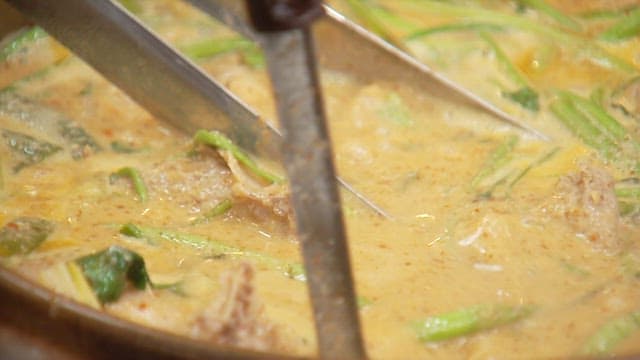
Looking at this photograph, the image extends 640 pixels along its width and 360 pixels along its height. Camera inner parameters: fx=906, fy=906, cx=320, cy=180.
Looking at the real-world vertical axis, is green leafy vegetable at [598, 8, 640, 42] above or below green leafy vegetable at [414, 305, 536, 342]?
below

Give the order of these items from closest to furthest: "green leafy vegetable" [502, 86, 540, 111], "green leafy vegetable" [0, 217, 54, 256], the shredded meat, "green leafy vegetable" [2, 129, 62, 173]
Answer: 1. the shredded meat
2. "green leafy vegetable" [0, 217, 54, 256]
3. "green leafy vegetable" [2, 129, 62, 173]
4. "green leafy vegetable" [502, 86, 540, 111]

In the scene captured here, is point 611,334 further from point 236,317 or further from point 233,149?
point 233,149

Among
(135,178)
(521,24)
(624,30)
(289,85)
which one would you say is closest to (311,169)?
(289,85)

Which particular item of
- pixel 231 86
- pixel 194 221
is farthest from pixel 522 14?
pixel 194 221

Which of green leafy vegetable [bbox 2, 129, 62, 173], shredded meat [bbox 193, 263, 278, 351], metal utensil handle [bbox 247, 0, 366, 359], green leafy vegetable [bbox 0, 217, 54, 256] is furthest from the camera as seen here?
green leafy vegetable [bbox 2, 129, 62, 173]

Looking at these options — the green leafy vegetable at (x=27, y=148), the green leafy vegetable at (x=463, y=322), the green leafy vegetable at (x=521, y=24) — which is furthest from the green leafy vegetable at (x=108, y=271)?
the green leafy vegetable at (x=521, y=24)

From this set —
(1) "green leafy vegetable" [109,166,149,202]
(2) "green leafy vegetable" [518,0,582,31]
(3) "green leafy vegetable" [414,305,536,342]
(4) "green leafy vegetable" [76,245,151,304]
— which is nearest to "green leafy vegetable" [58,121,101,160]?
(1) "green leafy vegetable" [109,166,149,202]

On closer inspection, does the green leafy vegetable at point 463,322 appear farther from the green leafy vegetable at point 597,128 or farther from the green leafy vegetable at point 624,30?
the green leafy vegetable at point 624,30

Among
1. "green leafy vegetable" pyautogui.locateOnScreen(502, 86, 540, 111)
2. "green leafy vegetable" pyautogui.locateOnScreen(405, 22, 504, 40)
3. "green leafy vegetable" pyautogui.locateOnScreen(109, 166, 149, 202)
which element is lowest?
"green leafy vegetable" pyautogui.locateOnScreen(405, 22, 504, 40)

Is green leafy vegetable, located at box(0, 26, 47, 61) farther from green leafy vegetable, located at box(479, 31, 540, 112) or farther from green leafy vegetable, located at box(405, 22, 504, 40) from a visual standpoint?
green leafy vegetable, located at box(479, 31, 540, 112)
